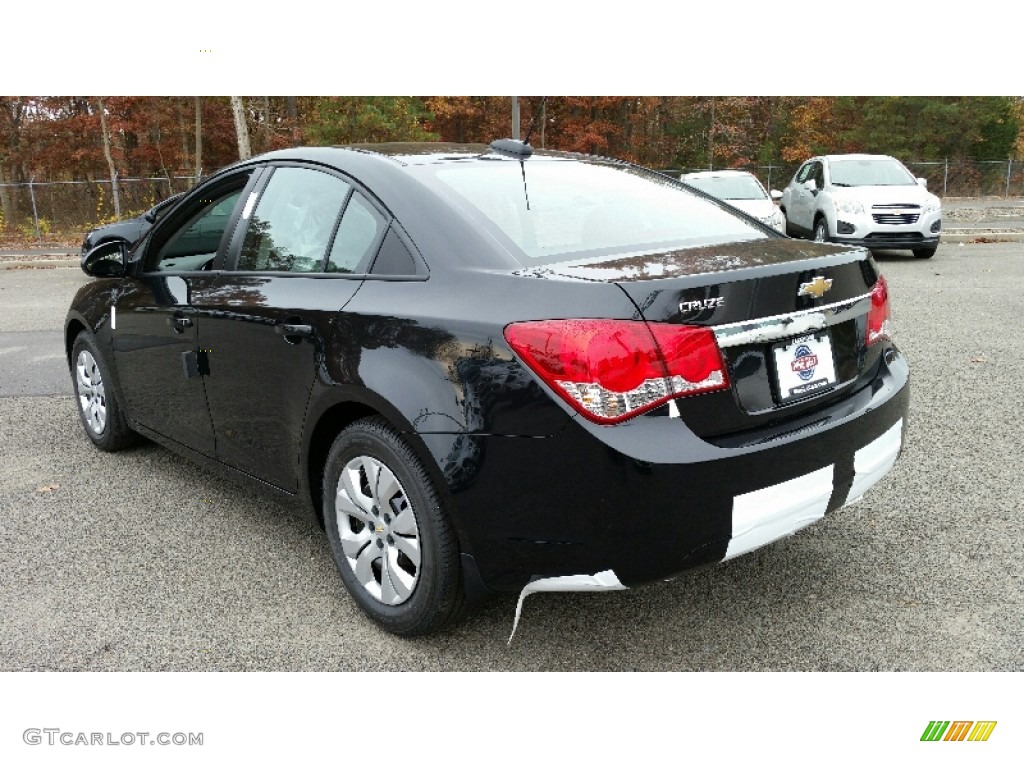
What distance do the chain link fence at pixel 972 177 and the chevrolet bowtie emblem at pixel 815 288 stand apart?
27.7 meters

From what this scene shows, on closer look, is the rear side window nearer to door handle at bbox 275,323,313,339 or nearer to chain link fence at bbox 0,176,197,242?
door handle at bbox 275,323,313,339

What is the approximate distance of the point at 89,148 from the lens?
27281 millimetres

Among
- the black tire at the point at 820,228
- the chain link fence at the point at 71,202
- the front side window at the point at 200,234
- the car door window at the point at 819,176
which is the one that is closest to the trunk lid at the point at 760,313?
the front side window at the point at 200,234

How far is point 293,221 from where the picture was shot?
3.39m

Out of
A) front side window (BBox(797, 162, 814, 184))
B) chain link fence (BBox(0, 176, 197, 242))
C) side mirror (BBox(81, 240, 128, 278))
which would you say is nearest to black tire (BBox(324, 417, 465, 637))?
side mirror (BBox(81, 240, 128, 278))

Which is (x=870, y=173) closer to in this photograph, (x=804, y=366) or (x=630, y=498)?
(x=804, y=366)

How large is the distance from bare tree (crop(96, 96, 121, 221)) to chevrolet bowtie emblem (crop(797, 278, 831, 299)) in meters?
24.7

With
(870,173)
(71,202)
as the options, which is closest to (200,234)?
(870,173)

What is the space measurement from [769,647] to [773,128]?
31.9 metres

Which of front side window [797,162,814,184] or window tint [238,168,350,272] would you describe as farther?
front side window [797,162,814,184]

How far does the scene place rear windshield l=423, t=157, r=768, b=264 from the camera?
2.87 metres
